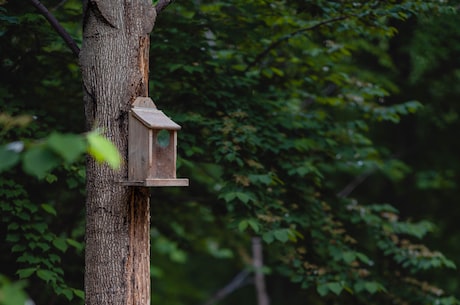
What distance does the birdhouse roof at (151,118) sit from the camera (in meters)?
3.25

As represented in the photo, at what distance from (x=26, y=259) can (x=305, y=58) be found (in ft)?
11.0

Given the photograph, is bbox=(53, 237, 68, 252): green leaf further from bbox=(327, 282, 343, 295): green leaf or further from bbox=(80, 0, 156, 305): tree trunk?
bbox=(327, 282, 343, 295): green leaf

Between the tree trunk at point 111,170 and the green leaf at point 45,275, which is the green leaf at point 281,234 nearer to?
the tree trunk at point 111,170

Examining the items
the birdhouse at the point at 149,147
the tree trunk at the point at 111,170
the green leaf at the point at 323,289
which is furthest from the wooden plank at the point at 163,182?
the green leaf at the point at 323,289

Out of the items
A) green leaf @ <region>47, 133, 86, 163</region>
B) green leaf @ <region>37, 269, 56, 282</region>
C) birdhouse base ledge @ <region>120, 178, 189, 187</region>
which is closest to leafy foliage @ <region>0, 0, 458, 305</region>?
green leaf @ <region>37, 269, 56, 282</region>

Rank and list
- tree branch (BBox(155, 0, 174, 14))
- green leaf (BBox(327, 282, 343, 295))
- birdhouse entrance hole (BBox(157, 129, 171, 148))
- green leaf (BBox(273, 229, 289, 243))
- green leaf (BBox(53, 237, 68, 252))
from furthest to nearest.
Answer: green leaf (BBox(327, 282, 343, 295))
green leaf (BBox(273, 229, 289, 243))
green leaf (BBox(53, 237, 68, 252))
tree branch (BBox(155, 0, 174, 14))
birdhouse entrance hole (BBox(157, 129, 171, 148))

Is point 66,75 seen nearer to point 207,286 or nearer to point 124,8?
point 124,8

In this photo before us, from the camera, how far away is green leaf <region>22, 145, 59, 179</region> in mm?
1509

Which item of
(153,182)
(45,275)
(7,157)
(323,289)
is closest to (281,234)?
(323,289)

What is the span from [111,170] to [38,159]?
1830mm

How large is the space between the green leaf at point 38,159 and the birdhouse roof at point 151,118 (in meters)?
1.69

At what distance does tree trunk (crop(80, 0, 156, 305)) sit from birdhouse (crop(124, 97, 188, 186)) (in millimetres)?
68

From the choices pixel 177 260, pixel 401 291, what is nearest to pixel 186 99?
pixel 401 291

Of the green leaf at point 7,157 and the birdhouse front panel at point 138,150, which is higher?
the green leaf at point 7,157
